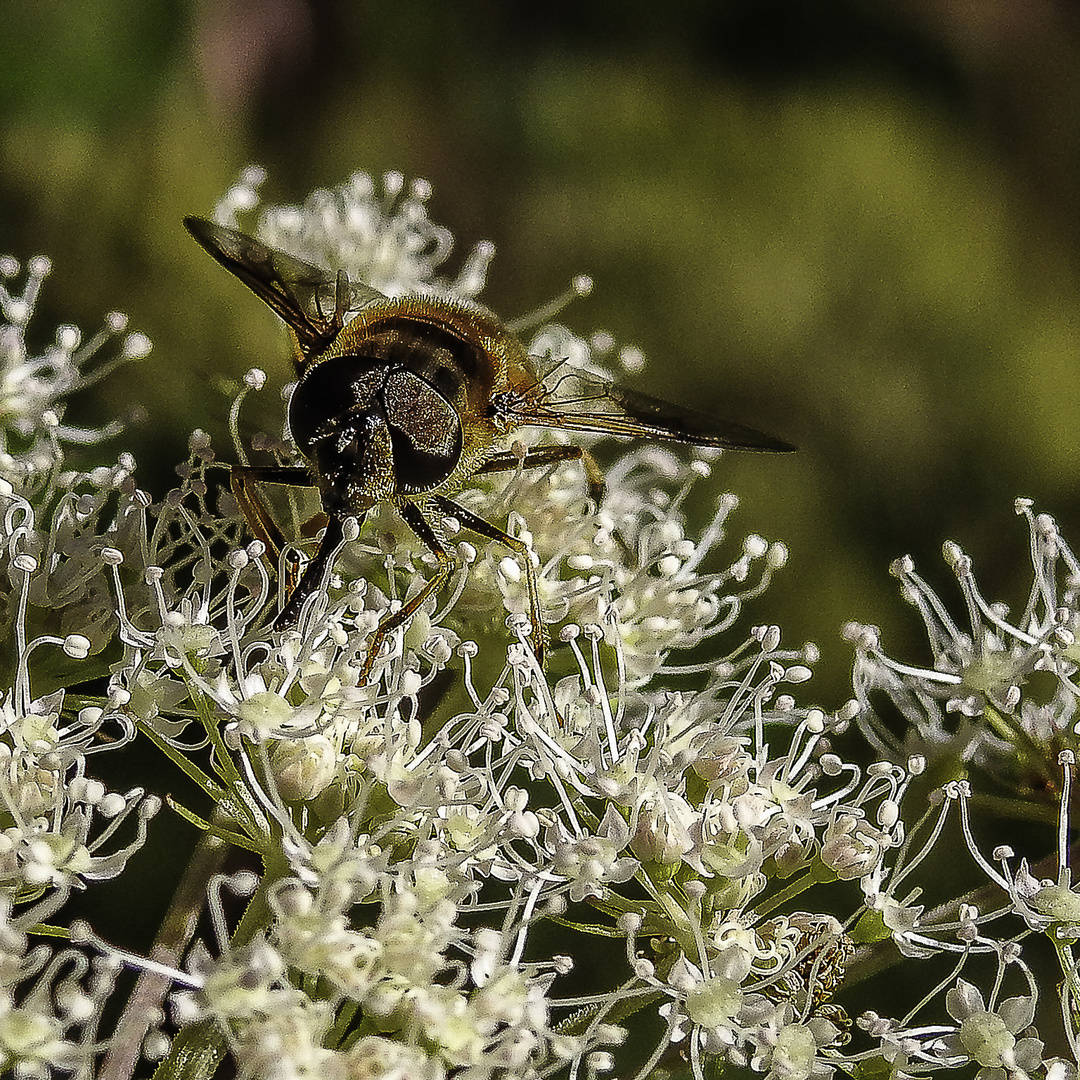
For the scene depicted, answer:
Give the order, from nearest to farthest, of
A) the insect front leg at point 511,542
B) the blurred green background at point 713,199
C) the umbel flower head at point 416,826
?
the umbel flower head at point 416,826, the insect front leg at point 511,542, the blurred green background at point 713,199

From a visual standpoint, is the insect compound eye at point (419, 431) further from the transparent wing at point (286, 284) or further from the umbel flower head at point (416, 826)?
the transparent wing at point (286, 284)

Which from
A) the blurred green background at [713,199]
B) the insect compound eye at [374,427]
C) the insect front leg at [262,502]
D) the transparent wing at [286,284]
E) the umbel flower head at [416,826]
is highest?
the blurred green background at [713,199]

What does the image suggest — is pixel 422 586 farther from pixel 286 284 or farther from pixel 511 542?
pixel 286 284

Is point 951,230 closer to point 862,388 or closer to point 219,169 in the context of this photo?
point 862,388

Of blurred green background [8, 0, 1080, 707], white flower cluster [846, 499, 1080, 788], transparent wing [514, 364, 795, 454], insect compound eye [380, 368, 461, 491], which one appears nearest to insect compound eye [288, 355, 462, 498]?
insect compound eye [380, 368, 461, 491]

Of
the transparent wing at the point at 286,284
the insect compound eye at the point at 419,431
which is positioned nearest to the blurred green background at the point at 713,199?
the transparent wing at the point at 286,284

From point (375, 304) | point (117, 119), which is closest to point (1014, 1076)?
point (375, 304)
